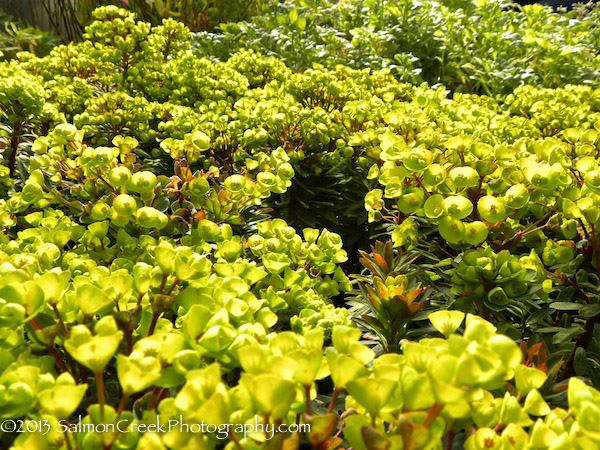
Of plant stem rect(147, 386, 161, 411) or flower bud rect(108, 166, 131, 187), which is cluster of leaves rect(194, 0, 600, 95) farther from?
plant stem rect(147, 386, 161, 411)

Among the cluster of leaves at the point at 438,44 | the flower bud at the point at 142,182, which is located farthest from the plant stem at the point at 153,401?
the cluster of leaves at the point at 438,44

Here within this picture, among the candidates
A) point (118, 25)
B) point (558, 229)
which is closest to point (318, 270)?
point (558, 229)

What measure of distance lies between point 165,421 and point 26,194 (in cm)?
93

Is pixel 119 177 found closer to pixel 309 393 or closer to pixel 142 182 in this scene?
pixel 142 182

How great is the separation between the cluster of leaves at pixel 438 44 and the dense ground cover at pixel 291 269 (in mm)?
913

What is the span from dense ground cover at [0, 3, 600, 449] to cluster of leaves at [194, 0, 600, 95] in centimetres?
91

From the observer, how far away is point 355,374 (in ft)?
1.89

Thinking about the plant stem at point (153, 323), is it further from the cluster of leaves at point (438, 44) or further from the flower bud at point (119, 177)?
the cluster of leaves at point (438, 44)

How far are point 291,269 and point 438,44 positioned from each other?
343cm

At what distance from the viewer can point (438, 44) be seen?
13.0 feet

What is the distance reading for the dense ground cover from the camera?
573 millimetres

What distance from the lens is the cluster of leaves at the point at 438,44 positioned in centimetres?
344

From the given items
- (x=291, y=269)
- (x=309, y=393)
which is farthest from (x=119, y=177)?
(x=309, y=393)

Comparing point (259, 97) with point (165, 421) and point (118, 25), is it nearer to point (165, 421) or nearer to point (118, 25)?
point (118, 25)
